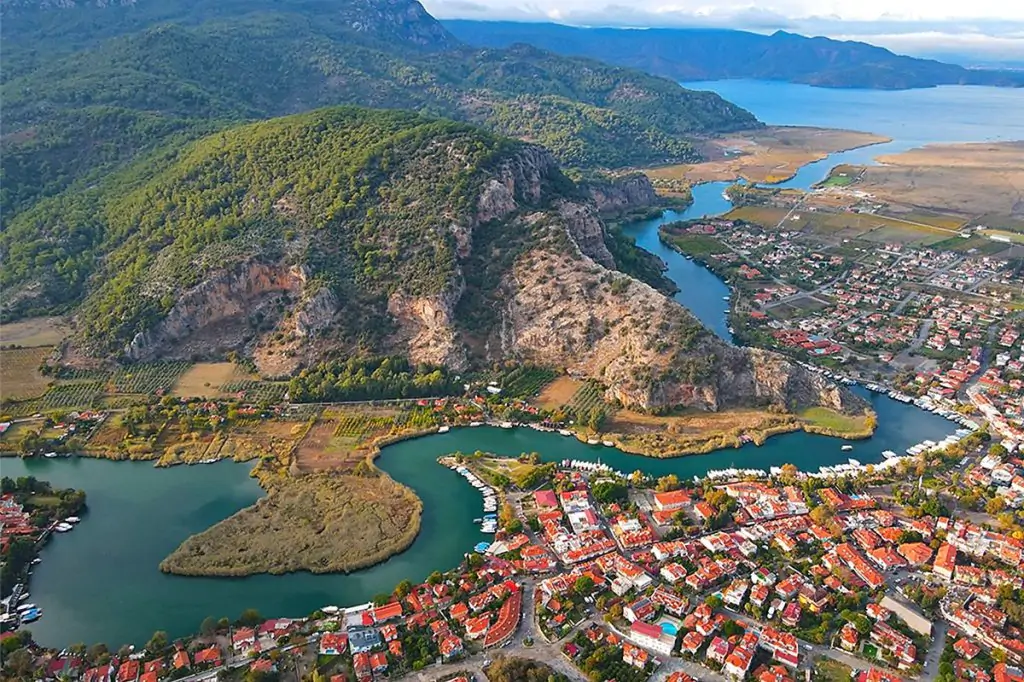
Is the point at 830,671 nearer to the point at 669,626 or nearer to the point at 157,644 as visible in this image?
the point at 669,626

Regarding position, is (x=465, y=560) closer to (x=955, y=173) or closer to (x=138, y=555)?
(x=138, y=555)

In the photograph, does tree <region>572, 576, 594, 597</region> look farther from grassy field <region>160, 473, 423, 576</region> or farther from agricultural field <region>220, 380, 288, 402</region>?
agricultural field <region>220, 380, 288, 402</region>

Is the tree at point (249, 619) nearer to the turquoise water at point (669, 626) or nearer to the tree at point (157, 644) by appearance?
the tree at point (157, 644)

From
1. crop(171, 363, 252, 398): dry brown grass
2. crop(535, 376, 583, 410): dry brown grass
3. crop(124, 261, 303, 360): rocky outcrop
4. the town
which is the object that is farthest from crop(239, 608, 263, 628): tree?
crop(124, 261, 303, 360): rocky outcrop

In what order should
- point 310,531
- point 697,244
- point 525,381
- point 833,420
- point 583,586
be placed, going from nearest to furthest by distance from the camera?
point 583,586
point 310,531
point 833,420
point 525,381
point 697,244

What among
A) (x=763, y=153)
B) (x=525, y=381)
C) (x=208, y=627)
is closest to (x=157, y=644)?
(x=208, y=627)

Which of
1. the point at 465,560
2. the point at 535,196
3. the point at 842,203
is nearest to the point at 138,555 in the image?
the point at 465,560
